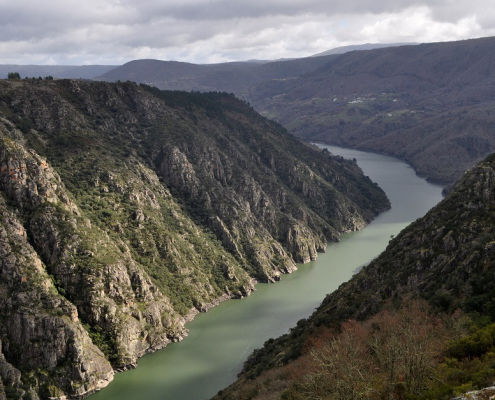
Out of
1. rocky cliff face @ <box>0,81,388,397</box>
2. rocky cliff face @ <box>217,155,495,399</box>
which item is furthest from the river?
rocky cliff face @ <box>217,155,495,399</box>

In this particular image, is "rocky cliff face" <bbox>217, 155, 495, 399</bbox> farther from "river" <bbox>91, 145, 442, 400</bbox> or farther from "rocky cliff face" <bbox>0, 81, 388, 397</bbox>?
"rocky cliff face" <bbox>0, 81, 388, 397</bbox>

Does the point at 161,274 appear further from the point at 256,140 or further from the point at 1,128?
the point at 256,140

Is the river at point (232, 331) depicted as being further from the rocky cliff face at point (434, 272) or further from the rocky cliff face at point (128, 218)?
the rocky cliff face at point (434, 272)

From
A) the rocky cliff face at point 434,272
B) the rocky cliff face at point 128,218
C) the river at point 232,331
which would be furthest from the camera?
the river at point 232,331

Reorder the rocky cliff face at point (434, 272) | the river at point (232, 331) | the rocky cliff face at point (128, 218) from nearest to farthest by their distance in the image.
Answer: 1. the rocky cliff face at point (434, 272)
2. the rocky cliff face at point (128, 218)
3. the river at point (232, 331)

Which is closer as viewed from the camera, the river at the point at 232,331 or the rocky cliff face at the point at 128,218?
the rocky cliff face at the point at 128,218

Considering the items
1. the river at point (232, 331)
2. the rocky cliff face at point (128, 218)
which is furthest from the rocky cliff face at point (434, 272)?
the rocky cliff face at point (128, 218)
